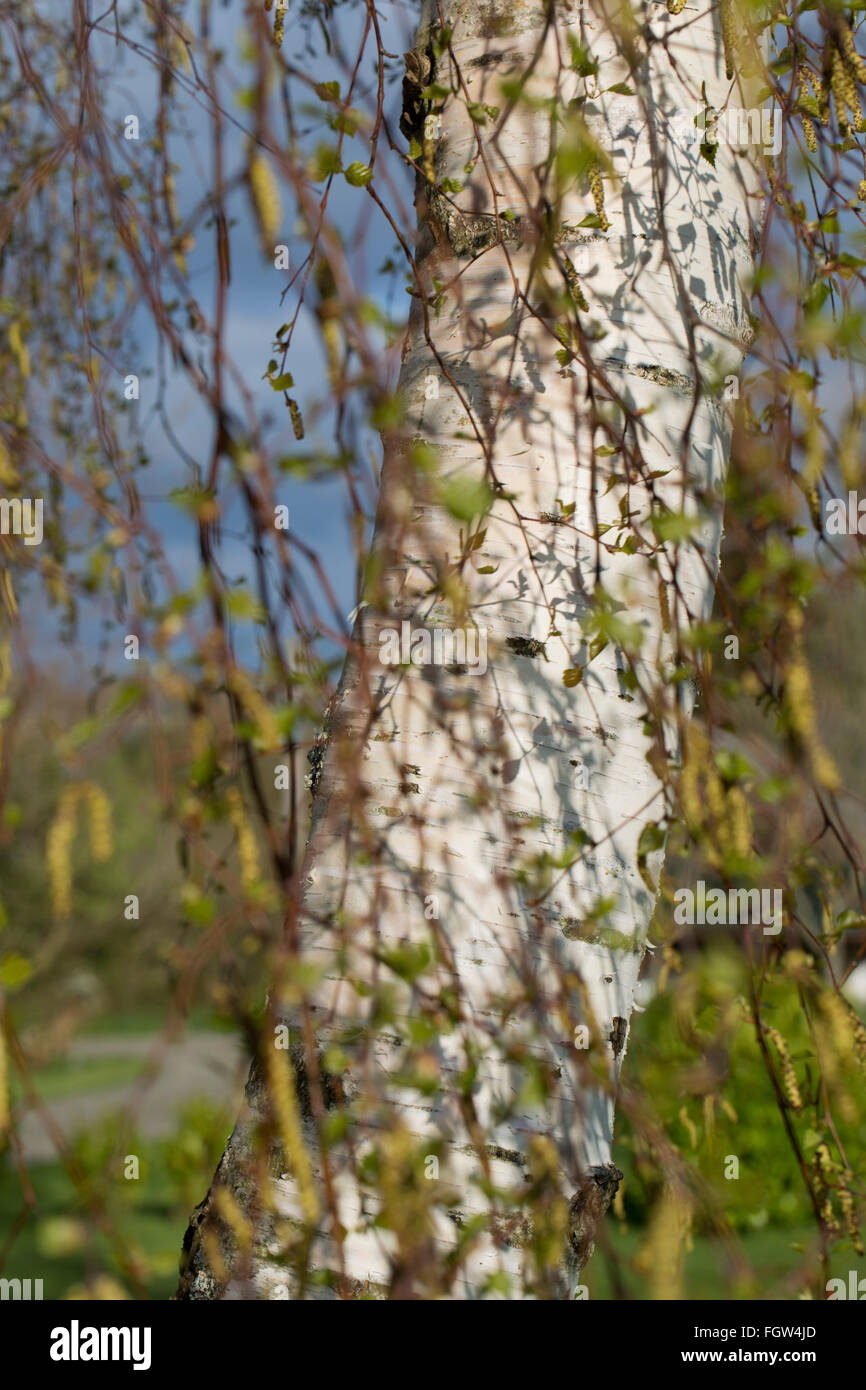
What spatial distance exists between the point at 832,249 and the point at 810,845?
824 millimetres

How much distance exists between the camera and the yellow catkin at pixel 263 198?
0.94m

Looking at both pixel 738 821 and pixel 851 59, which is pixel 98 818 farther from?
pixel 851 59

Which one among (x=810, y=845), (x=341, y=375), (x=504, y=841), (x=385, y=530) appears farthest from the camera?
(x=810, y=845)

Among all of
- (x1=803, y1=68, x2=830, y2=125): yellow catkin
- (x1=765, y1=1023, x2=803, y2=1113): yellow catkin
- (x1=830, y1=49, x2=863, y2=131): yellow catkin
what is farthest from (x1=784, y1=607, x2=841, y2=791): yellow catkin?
(x1=803, y1=68, x2=830, y2=125): yellow catkin

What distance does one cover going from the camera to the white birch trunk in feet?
3.57

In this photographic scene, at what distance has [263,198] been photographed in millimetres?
939

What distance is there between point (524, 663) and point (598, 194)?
537 mm

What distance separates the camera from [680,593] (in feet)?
4.03

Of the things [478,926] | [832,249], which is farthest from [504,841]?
[832,249]

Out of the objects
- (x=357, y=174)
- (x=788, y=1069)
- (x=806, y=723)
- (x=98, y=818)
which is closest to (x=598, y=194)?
(x=357, y=174)

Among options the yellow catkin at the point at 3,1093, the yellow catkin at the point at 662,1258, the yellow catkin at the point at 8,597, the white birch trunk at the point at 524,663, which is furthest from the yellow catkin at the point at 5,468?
the yellow catkin at the point at 662,1258

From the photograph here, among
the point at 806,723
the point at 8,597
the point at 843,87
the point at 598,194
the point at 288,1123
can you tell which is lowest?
the point at 288,1123

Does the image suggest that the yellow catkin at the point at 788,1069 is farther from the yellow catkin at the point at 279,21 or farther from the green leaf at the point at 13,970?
the yellow catkin at the point at 279,21
